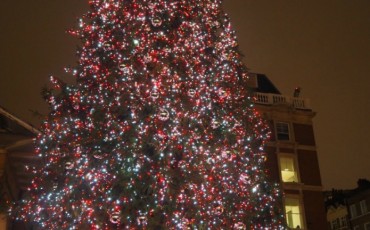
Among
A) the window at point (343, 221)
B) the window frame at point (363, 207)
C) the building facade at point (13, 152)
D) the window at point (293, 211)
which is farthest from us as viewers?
the window at point (343, 221)

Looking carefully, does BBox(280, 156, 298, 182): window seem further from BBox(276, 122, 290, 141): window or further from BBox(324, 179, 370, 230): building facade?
BBox(324, 179, 370, 230): building facade

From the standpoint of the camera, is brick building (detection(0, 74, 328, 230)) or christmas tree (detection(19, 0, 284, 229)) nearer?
christmas tree (detection(19, 0, 284, 229))

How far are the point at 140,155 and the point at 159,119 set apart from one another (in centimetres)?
92

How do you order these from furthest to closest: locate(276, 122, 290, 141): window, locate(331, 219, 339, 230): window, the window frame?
locate(331, 219, 339, 230): window
the window frame
locate(276, 122, 290, 141): window

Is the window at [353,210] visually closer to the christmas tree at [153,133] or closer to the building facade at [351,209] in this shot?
the building facade at [351,209]

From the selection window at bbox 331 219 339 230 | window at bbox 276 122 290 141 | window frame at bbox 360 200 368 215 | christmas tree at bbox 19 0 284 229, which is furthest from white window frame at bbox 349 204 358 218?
christmas tree at bbox 19 0 284 229

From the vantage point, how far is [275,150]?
2991cm

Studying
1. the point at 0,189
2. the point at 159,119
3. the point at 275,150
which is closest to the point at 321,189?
the point at 275,150

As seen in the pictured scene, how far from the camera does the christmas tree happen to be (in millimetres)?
10430

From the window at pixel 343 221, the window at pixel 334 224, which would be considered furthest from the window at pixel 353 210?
the window at pixel 334 224

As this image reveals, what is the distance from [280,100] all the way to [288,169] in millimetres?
4782

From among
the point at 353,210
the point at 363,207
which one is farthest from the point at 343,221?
the point at 363,207

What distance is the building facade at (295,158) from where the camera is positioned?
1133 inches

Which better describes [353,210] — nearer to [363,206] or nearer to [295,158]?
[363,206]
